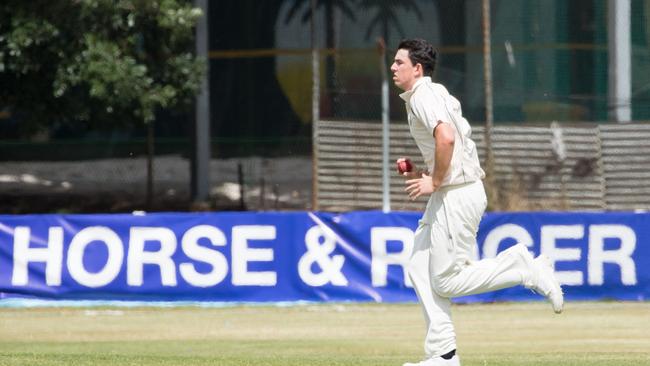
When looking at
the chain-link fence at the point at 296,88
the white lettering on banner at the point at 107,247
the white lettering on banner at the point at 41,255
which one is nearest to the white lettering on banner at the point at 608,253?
the white lettering on banner at the point at 107,247

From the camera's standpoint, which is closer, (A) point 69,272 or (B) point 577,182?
(A) point 69,272

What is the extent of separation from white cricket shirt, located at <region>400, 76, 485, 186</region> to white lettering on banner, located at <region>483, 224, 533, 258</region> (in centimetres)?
830

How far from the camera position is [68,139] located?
28641 mm

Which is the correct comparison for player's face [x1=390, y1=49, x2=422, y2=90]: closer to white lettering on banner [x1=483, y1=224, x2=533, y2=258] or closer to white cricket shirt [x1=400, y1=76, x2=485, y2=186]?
white cricket shirt [x1=400, y1=76, x2=485, y2=186]

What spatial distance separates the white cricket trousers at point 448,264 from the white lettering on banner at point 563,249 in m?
8.19

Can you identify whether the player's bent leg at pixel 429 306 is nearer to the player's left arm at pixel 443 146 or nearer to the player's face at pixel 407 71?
the player's left arm at pixel 443 146

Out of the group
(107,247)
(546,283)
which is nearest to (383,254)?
(107,247)

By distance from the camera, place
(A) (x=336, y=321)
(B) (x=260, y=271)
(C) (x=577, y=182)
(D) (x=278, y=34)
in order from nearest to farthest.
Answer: (A) (x=336, y=321), (B) (x=260, y=271), (C) (x=577, y=182), (D) (x=278, y=34)

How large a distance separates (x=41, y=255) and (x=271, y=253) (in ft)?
8.83

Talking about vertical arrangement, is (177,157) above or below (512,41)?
below

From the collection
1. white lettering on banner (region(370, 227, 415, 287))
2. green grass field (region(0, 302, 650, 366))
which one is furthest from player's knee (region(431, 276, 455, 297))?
white lettering on banner (region(370, 227, 415, 287))

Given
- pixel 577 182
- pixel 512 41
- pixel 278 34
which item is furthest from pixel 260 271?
pixel 278 34

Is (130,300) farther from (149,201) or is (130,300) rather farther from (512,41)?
(512,41)

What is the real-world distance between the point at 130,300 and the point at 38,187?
10.3 m
